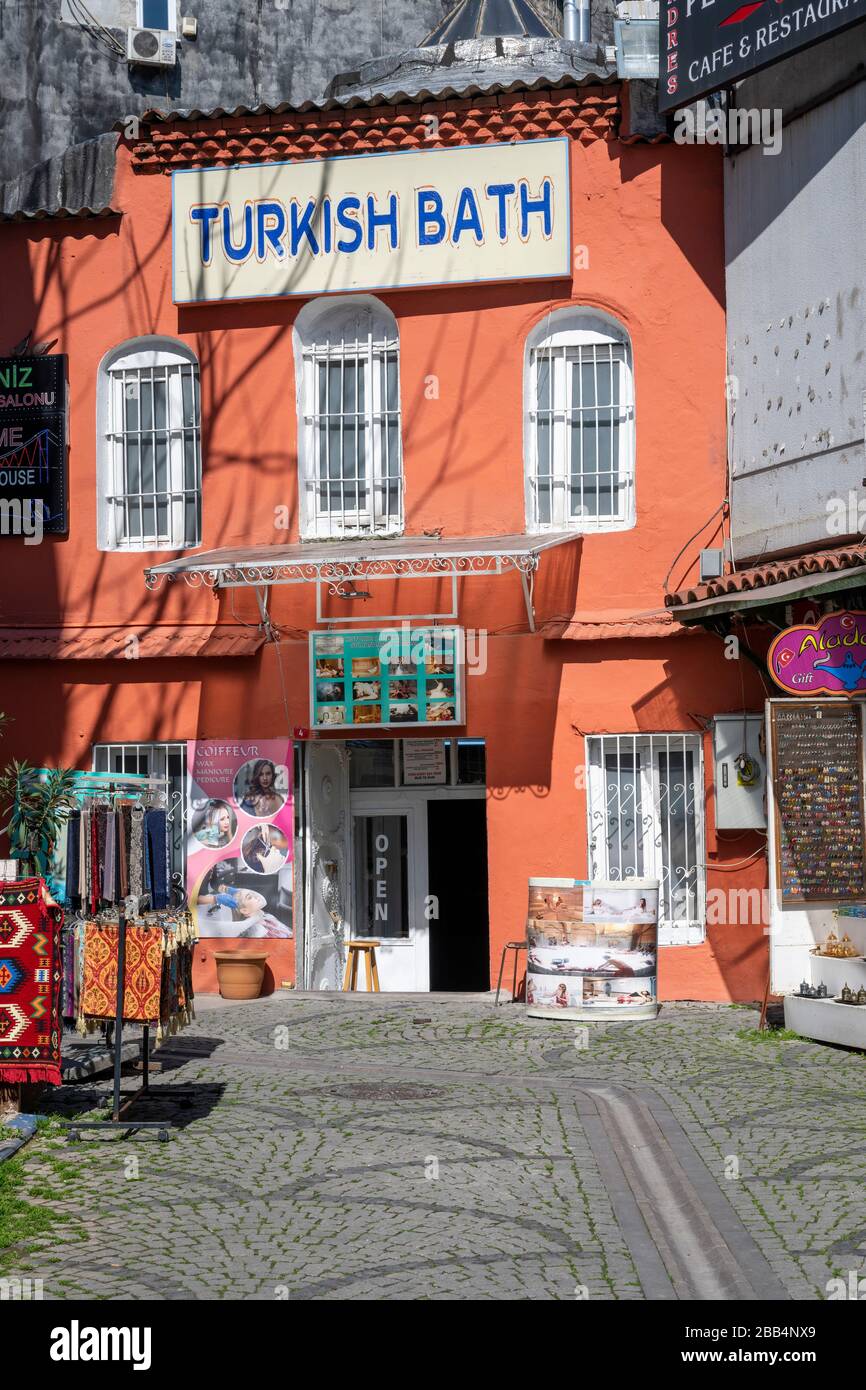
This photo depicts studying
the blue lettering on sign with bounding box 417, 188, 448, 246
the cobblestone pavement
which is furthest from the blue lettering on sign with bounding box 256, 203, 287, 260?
the cobblestone pavement

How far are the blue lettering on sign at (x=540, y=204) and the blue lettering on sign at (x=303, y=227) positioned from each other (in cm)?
217

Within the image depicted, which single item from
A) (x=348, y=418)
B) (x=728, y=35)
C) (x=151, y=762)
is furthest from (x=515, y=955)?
(x=728, y=35)

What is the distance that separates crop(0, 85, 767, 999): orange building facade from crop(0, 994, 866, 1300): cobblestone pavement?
2.97m

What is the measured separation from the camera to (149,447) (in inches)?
693

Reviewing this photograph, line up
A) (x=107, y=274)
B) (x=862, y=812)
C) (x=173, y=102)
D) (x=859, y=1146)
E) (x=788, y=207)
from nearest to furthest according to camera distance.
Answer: (x=859, y=1146) < (x=862, y=812) < (x=788, y=207) < (x=107, y=274) < (x=173, y=102)

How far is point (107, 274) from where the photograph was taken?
1756 centimetres

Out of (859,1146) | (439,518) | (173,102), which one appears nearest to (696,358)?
(439,518)

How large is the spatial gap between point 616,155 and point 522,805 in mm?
6473

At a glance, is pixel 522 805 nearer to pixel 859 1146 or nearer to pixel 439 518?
pixel 439 518

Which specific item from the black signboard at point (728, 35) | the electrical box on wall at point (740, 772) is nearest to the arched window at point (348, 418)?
the black signboard at point (728, 35)

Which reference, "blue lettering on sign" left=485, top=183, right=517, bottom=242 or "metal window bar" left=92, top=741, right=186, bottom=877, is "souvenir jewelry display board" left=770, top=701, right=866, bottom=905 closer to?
"blue lettering on sign" left=485, top=183, right=517, bottom=242

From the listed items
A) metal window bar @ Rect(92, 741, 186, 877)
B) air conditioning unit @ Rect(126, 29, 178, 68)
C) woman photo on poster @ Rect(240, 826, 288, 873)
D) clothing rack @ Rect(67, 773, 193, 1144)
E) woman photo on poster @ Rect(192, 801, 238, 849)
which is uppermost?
air conditioning unit @ Rect(126, 29, 178, 68)

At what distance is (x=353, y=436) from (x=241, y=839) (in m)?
4.30

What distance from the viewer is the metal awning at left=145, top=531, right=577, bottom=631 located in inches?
595
